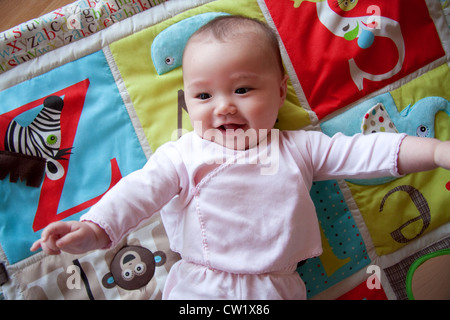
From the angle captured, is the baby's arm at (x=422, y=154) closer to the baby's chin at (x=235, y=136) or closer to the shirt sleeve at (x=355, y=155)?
the shirt sleeve at (x=355, y=155)

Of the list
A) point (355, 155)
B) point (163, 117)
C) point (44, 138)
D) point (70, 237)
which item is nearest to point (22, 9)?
point (44, 138)

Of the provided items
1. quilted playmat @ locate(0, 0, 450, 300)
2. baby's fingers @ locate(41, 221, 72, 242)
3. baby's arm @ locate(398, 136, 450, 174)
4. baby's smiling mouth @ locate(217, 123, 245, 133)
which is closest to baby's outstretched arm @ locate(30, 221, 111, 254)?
baby's fingers @ locate(41, 221, 72, 242)

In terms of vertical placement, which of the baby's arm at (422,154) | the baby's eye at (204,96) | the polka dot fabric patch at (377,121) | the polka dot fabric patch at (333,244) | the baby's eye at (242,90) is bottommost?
the polka dot fabric patch at (333,244)

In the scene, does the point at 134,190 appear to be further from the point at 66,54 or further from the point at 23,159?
the point at 66,54

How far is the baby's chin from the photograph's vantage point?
0.83 meters

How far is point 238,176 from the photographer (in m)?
0.84

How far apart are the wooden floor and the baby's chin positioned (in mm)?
712

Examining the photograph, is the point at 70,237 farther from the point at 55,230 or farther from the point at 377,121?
the point at 377,121

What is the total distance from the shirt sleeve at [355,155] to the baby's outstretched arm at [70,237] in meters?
0.53

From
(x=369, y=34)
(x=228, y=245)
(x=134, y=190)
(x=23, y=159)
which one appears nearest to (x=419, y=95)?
(x=369, y=34)

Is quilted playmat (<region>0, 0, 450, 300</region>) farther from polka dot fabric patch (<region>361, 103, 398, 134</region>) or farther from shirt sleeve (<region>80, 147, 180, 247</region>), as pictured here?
shirt sleeve (<region>80, 147, 180, 247</region>)

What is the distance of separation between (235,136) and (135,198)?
266mm

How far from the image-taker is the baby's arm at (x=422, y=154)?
761 mm

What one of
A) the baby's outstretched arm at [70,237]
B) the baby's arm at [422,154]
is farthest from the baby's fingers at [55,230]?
the baby's arm at [422,154]
